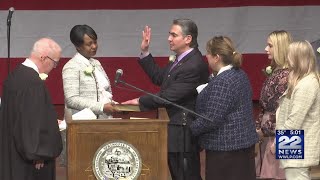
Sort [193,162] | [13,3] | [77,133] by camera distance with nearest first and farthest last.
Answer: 1. [77,133]
2. [193,162]
3. [13,3]

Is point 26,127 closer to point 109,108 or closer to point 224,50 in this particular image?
point 109,108

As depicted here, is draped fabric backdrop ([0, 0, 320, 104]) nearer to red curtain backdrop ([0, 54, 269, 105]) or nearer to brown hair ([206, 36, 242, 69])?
red curtain backdrop ([0, 54, 269, 105])

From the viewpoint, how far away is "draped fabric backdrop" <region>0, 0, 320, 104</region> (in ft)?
29.6

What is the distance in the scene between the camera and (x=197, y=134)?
6.18 meters

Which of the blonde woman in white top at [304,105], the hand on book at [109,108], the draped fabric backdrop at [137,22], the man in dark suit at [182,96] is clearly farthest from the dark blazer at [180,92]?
the draped fabric backdrop at [137,22]

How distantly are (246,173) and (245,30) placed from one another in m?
3.13

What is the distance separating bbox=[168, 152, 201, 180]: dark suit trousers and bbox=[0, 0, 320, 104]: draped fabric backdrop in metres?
2.71

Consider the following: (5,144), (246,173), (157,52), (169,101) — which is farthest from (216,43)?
(157,52)

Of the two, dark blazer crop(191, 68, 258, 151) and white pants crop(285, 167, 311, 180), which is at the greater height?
dark blazer crop(191, 68, 258, 151)

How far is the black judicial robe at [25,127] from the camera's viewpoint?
18.7 ft

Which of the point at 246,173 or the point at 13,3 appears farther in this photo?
the point at 13,3

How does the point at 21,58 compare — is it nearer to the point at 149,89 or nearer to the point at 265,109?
the point at 149,89

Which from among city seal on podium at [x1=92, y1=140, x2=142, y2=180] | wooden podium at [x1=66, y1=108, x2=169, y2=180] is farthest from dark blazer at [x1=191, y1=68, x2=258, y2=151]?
city seal on podium at [x1=92, y1=140, x2=142, y2=180]

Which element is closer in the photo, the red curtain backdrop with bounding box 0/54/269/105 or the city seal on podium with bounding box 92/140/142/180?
the city seal on podium with bounding box 92/140/142/180
